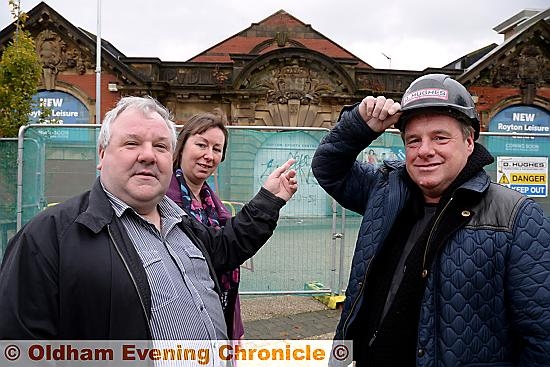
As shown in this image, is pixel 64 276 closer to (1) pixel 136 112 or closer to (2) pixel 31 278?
(2) pixel 31 278

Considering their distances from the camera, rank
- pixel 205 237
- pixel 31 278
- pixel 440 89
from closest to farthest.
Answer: pixel 31 278 < pixel 440 89 < pixel 205 237

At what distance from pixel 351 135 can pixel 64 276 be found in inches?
52.9

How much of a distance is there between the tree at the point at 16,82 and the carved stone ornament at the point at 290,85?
335 inches

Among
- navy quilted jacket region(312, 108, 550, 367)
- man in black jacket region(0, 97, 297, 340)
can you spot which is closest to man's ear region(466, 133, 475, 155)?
navy quilted jacket region(312, 108, 550, 367)

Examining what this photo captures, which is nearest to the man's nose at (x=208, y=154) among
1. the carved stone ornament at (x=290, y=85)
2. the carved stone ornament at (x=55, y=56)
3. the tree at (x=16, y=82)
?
the tree at (x=16, y=82)

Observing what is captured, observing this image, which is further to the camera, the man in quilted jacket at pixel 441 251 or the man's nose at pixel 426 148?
the man's nose at pixel 426 148

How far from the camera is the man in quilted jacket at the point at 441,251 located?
6.07 ft

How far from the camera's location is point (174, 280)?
201cm

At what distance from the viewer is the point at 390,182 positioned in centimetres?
229

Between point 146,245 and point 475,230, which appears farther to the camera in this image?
point 146,245

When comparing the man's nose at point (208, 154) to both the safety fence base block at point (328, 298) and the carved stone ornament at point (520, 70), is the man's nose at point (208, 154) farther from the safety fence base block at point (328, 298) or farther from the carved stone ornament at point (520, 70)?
the carved stone ornament at point (520, 70)

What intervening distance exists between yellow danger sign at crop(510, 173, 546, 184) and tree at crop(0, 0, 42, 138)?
10.5 metres

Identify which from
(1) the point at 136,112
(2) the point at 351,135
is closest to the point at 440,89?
(2) the point at 351,135

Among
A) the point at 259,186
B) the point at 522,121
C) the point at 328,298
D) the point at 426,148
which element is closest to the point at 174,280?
the point at 426,148
